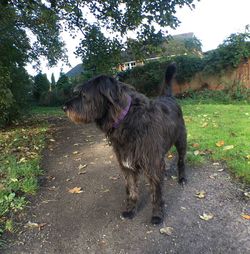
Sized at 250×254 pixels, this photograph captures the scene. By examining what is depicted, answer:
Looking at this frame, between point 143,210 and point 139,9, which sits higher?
point 139,9

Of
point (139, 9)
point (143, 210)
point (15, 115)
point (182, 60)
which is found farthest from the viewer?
point (182, 60)

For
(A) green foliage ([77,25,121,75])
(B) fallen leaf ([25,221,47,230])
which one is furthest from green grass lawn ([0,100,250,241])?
(A) green foliage ([77,25,121,75])

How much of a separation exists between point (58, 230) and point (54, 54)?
1798cm

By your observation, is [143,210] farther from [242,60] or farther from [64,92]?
[64,92]

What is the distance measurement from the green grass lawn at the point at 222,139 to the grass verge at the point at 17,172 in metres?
2.83

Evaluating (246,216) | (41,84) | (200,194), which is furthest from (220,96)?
(41,84)

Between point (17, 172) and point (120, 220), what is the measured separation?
8.43ft

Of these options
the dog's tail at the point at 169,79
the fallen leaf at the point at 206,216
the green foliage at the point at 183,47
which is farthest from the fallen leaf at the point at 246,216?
the green foliage at the point at 183,47

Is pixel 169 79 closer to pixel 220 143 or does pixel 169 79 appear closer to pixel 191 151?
pixel 191 151

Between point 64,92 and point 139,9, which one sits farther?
point 64,92

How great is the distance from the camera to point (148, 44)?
10.4 meters

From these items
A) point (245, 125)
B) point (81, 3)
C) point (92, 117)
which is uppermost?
point (81, 3)

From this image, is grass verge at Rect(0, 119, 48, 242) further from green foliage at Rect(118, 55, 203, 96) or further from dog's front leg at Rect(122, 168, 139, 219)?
green foliage at Rect(118, 55, 203, 96)

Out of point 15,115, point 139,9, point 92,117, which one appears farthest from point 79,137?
point 92,117
